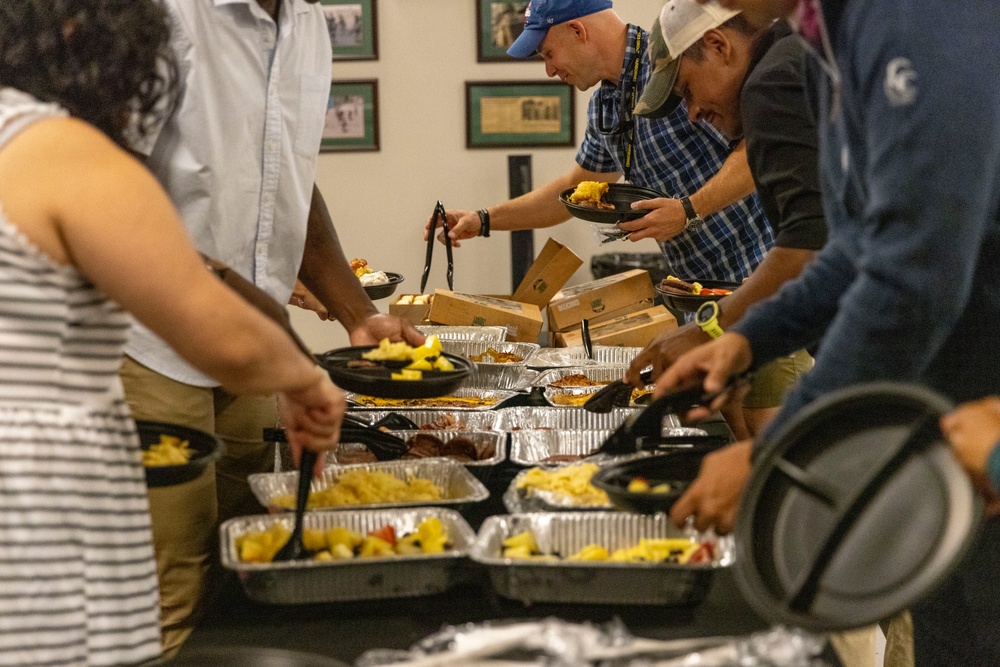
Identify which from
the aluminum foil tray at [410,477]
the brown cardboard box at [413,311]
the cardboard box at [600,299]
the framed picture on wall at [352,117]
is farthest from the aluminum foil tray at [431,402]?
the framed picture on wall at [352,117]

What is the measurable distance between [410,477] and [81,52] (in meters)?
1.06

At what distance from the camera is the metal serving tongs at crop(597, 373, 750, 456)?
1785 millimetres

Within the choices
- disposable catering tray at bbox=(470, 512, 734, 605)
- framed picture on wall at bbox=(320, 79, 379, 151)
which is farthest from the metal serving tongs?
framed picture on wall at bbox=(320, 79, 379, 151)

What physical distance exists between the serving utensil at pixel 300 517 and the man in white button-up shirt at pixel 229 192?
1.23ft

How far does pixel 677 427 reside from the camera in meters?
2.54

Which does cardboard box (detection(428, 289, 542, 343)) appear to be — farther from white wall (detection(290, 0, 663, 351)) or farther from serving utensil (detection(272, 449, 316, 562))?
white wall (detection(290, 0, 663, 351))

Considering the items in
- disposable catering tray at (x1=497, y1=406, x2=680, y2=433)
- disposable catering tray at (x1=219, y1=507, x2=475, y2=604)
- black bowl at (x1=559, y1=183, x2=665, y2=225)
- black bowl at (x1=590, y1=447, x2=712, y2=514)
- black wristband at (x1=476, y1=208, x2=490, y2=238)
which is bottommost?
disposable catering tray at (x1=497, y1=406, x2=680, y2=433)

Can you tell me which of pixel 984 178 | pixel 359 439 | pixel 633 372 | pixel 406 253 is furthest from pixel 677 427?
pixel 406 253

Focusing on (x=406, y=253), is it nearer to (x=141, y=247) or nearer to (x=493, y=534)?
(x=493, y=534)

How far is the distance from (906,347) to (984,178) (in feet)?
0.71

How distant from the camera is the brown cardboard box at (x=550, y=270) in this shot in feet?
14.3

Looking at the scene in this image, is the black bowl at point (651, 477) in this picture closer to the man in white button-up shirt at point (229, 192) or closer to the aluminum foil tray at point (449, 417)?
the man in white button-up shirt at point (229, 192)

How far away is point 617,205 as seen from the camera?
13.0ft

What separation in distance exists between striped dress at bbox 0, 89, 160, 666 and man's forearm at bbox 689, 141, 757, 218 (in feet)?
7.93
